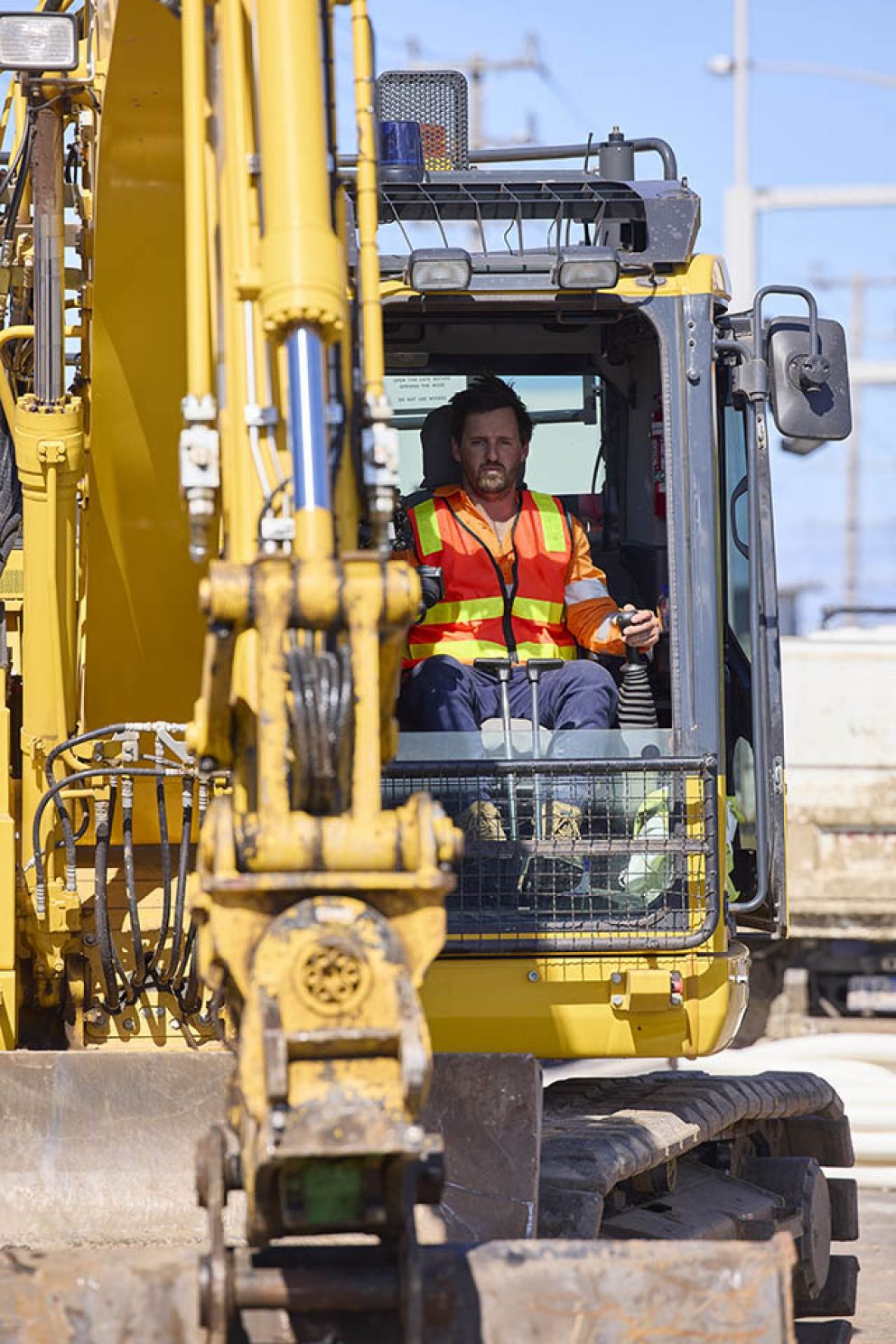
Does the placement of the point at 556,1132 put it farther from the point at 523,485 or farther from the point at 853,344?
the point at 853,344

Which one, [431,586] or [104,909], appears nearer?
[104,909]

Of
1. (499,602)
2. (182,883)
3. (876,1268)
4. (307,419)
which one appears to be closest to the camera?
(307,419)

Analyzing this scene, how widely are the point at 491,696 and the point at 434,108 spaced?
Result: 2.25 meters

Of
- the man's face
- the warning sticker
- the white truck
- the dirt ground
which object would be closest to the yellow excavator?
the warning sticker

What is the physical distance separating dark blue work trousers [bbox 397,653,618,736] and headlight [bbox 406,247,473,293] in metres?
1.00

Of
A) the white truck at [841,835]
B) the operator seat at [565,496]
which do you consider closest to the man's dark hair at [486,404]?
the operator seat at [565,496]

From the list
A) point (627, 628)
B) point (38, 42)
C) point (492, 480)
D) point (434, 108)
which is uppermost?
point (434, 108)

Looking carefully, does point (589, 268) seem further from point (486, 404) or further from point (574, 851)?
point (574, 851)

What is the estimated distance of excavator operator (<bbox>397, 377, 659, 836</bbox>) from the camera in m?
5.75

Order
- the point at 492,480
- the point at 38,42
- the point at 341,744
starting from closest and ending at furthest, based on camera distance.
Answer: the point at 341,744 → the point at 38,42 → the point at 492,480

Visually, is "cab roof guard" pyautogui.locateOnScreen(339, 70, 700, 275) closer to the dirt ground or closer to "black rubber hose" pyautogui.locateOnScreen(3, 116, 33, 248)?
"black rubber hose" pyautogui.locateOnScreen(3, 116, 33, 248)

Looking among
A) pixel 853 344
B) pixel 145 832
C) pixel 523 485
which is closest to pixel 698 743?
pixel 523 485

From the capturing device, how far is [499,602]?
19.7 feet

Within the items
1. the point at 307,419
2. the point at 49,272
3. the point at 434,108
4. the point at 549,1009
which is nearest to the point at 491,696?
the point at 549,1009
